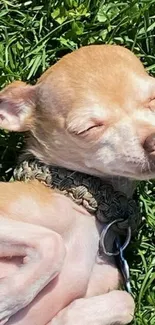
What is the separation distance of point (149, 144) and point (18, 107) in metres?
1.10

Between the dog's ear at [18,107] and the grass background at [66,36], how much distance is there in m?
0.59

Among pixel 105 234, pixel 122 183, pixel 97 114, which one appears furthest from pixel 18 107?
pixel 105 234

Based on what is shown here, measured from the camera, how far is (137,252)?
592 cm

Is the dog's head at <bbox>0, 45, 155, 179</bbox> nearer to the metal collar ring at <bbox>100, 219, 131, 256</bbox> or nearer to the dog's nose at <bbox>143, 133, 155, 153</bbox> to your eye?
the dog's nose at <bbox>143, 133, 155, 153</bbox>

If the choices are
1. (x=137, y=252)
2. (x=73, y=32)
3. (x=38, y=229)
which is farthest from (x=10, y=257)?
(x=73, y=32)

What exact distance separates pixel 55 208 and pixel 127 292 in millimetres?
751

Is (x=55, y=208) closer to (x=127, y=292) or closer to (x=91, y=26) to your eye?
(x=127, y=292)

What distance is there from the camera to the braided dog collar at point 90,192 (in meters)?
5.20

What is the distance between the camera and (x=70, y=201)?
5.23 meters

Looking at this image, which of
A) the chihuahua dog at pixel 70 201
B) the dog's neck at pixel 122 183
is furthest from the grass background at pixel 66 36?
the chihuahua dog at pixel 70 201

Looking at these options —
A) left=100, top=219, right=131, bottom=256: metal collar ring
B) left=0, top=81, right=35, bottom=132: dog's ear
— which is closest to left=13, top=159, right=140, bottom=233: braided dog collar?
left=100, top=219, right=131, bottom=256: metal collar ring

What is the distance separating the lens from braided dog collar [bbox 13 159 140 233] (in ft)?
17.1

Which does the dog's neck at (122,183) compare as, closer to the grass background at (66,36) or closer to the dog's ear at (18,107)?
the grass background at (66,36)

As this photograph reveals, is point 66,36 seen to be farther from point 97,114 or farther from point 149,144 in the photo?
point 149,144
